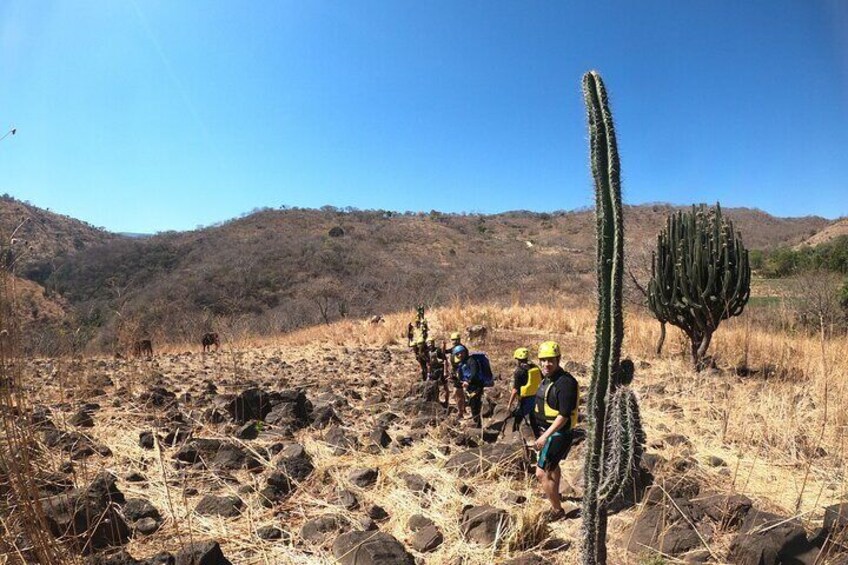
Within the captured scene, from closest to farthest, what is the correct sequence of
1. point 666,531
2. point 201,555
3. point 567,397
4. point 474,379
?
1. point 201,555
2. point 666,531
3. point 567,397
4. point 474,379

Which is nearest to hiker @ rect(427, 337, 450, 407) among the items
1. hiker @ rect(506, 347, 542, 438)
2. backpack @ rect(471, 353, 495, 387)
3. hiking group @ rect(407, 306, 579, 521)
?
hiking group @ rect(407, 306, 579, 521)

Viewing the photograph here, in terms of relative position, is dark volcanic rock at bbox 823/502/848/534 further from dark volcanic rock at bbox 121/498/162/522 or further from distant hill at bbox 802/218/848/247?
distant hill at bbox 802/218/848/247

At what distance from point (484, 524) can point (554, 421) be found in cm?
111

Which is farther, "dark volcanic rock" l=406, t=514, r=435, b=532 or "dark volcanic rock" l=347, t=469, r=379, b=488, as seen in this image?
"dark volcanic rock" l=347, t=469, r=379, b=488

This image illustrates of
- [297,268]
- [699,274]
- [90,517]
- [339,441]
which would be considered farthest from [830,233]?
[90,517]

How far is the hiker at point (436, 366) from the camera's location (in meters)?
8.25

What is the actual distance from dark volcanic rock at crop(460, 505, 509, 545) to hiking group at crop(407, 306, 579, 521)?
618mm

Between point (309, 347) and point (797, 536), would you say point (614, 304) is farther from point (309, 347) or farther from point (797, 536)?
point (309, 347)

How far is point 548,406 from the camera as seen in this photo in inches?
165

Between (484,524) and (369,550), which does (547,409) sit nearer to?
(484,524)

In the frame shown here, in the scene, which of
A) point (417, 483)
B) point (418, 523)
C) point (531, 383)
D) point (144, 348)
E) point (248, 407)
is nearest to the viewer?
point (418, 523)

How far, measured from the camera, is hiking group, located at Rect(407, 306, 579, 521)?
3.96 metres

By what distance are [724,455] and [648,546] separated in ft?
7.90

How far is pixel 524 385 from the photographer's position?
18.3 ft
